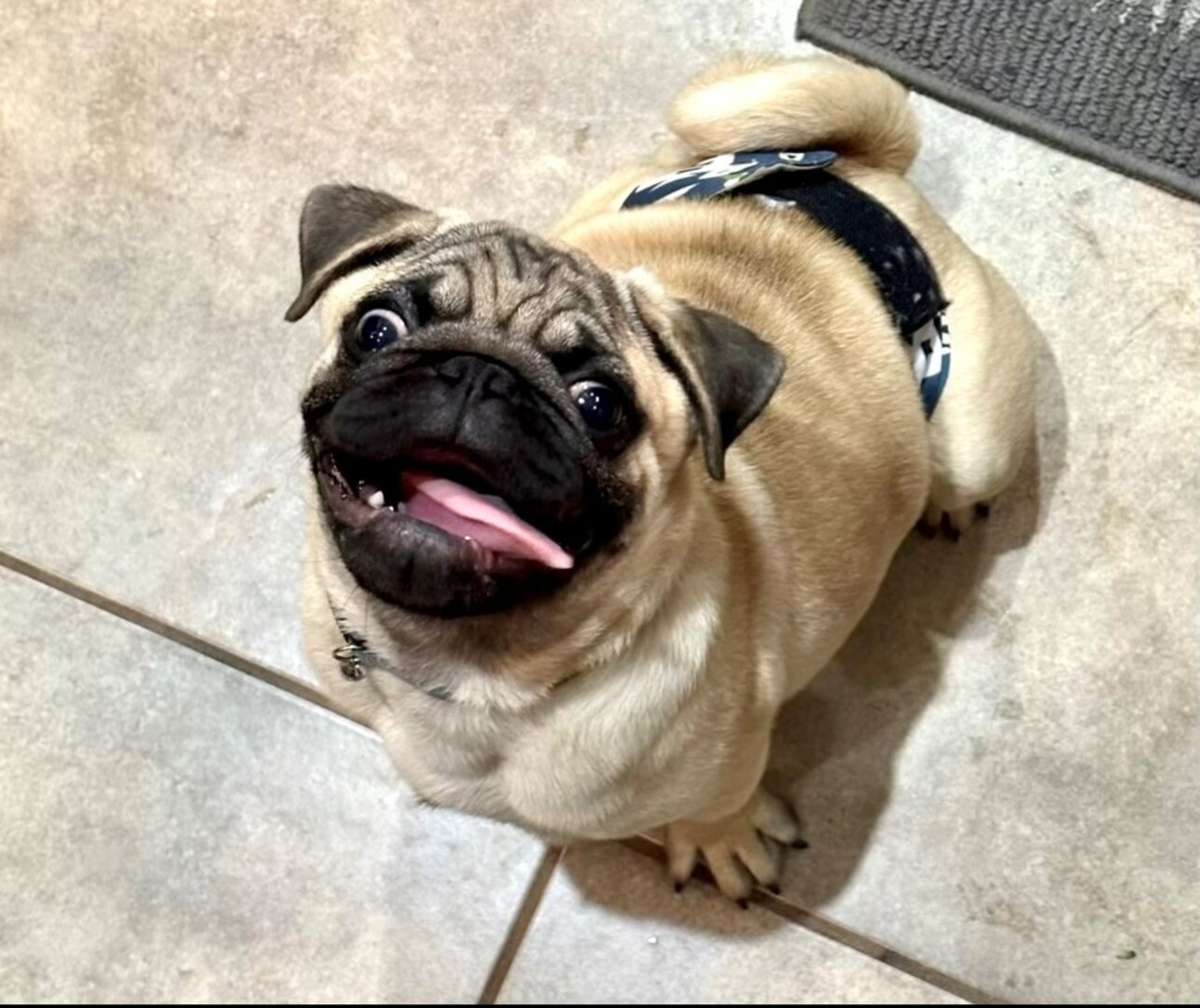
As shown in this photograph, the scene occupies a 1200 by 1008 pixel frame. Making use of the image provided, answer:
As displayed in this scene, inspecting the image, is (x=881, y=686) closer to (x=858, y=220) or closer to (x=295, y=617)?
(x=858, y=220)

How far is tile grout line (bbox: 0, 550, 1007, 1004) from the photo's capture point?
77.2 inches

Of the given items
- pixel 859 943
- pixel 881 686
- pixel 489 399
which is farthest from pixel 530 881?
pixel 489 399

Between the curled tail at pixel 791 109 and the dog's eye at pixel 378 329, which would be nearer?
the dog's eye at pixel 378 329

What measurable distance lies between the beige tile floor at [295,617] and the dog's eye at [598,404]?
89cm

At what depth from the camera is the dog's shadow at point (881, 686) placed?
202 cm

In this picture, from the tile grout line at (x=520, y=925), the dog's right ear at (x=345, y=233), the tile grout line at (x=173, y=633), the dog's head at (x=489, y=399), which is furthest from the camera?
the tile grout line at (x=173, y=633)

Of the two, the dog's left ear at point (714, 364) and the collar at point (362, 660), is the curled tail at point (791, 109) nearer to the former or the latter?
the dog's left ear at point (714, 364)

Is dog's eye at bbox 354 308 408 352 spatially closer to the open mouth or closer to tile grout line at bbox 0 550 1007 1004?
the open mouth

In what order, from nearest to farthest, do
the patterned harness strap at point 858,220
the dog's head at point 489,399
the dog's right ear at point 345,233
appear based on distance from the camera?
the dog's head at point 489,399
the dog's right ear at point 345,233
the patterned harness strap at point 858,220

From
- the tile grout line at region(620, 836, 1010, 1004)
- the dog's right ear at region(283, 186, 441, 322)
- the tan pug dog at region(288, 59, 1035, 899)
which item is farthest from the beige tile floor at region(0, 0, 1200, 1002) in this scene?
the dog's right ear at region(283, 186, 441, 322)

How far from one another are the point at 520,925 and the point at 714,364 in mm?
994

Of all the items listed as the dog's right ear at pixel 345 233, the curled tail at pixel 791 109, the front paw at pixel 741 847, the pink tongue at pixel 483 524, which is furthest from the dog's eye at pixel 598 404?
the front paw at pixel 741 847

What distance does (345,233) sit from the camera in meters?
1.46

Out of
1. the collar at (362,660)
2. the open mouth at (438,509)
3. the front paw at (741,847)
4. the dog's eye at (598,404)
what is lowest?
the front paw at (741,847)
